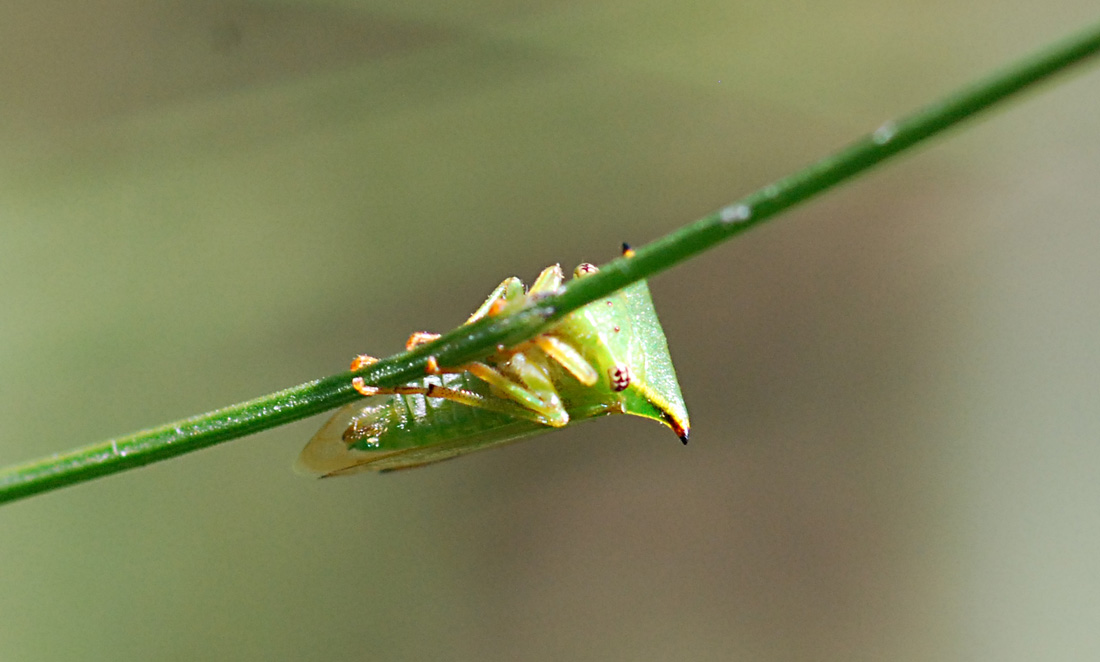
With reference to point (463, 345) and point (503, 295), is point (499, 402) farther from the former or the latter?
point (463, 345)

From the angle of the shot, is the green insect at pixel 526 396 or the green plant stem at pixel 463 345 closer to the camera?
the green plant stem at pixel 463 345

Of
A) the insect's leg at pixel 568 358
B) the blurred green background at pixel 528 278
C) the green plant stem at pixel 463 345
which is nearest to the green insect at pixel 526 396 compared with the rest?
the insect's leg at pixel 568 358

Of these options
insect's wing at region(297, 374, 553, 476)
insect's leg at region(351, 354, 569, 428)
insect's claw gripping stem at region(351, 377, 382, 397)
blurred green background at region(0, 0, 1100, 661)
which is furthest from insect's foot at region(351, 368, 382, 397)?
blurred green background at region(0, 0, 1100, 661)

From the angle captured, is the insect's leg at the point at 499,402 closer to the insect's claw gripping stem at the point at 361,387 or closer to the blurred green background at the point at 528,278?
the insect's claw gripping stem at the point at 361,387

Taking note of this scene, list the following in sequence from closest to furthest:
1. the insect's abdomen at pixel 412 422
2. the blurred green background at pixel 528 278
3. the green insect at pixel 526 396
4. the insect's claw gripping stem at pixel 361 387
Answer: the insect's claw gripping stem at pixel 361 387, the green insect at pixel 526 396, the insect's abdomen at pixel 412 422, the blurred green background at pixel 528 278

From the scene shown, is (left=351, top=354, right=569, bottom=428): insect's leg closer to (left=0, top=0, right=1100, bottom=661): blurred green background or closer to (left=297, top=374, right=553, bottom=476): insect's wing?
(left=297, top=374, right=553, bottom=476): insect's wing

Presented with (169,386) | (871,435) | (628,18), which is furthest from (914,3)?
(169,386)

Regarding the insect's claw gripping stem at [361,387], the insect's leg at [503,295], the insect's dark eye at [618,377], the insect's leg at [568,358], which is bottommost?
the insect's claw gripping stem at [361,387]

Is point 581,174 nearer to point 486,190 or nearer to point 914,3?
point 486,190
